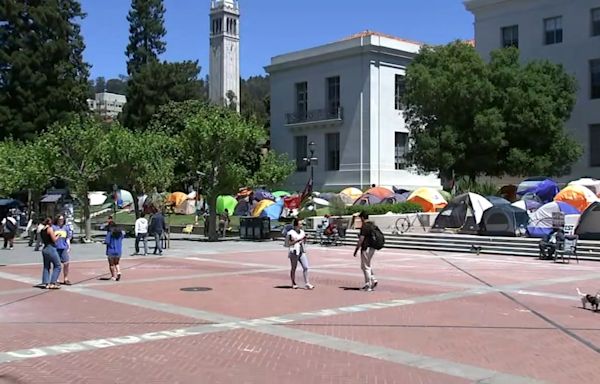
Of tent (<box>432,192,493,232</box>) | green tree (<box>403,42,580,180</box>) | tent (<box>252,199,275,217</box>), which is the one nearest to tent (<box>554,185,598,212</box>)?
tent (<box>432,192,493,232</box>)

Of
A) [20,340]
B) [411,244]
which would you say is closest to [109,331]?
[20,340]

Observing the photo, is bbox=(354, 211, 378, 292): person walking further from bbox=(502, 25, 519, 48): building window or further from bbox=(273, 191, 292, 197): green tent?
bbox=(502, 25, 519, 48): building window

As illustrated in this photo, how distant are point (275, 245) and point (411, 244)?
6.02 meters

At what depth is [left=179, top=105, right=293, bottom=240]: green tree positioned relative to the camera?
3353 centimetres

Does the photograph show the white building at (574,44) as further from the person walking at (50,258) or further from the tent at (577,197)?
the person walking at (50,258)

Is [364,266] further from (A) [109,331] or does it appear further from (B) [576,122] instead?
(B) [576,122]

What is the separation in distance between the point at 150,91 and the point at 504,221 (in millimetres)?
46845

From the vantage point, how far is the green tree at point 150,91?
6844cm

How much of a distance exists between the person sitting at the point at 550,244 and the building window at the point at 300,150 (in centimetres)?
3591

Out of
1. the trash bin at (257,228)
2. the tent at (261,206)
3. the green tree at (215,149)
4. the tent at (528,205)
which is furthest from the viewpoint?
the tent at (261,206)

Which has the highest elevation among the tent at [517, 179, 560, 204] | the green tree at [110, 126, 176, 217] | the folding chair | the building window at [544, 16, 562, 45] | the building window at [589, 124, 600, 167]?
the building window at [544, 16, 562, 45]

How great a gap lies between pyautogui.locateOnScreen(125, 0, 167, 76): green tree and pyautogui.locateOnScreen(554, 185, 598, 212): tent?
5064 cm

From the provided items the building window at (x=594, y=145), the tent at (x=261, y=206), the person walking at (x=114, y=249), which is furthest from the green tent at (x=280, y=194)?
the person walking at (x=114, y=249)

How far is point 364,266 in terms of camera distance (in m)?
15.3
